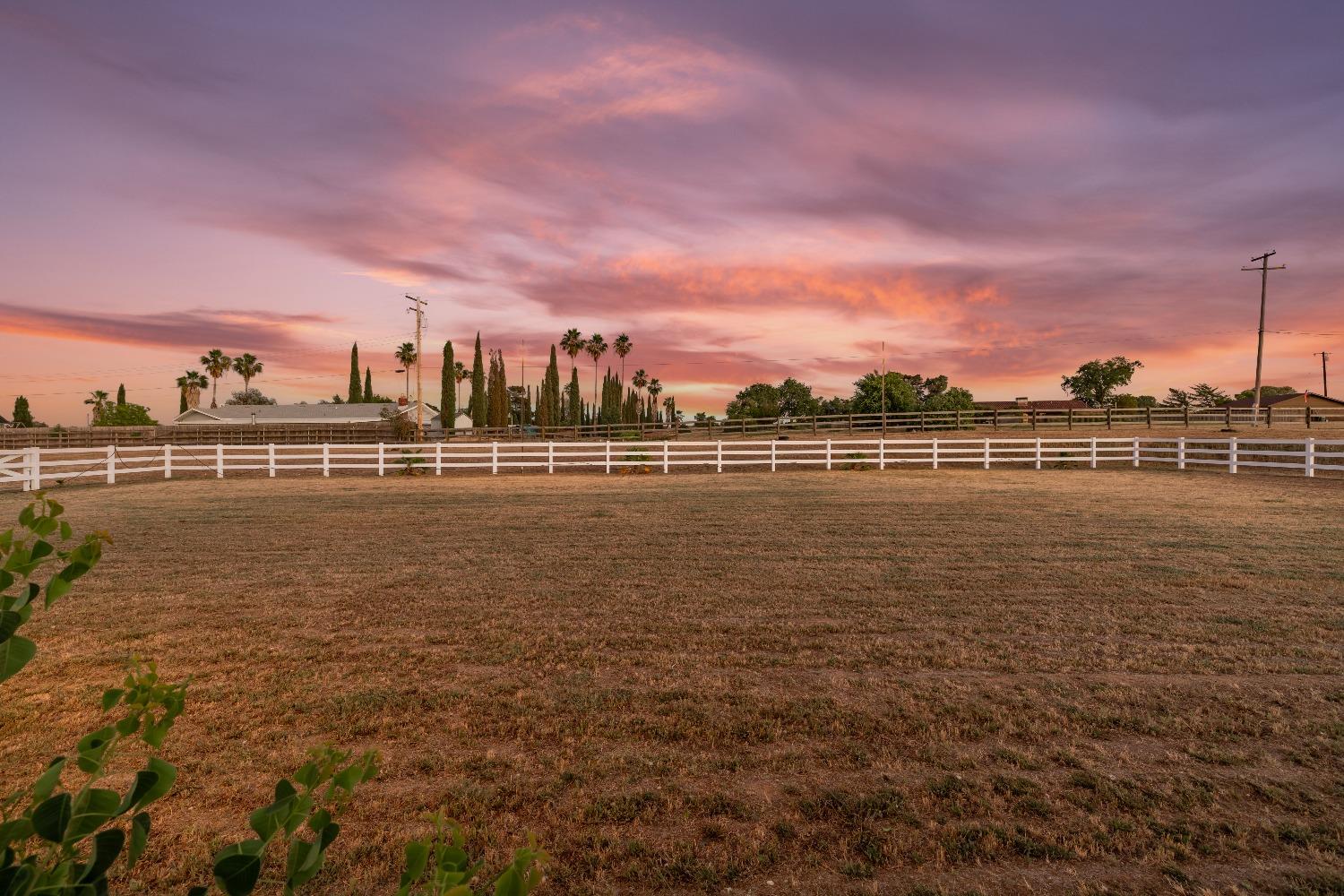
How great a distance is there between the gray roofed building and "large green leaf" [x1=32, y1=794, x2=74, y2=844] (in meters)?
72.3

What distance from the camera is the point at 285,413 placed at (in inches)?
2977

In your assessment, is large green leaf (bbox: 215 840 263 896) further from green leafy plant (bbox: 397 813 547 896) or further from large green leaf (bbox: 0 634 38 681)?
large green leaf (bbox: 0 634 38 681)

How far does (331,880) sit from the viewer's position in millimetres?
3010

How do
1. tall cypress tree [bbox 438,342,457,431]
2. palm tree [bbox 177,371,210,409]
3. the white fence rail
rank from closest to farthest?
the white fence rail < tall cypress tree [bbox 438,342,457,431] < palm tree [bbox 177,371,210,409]

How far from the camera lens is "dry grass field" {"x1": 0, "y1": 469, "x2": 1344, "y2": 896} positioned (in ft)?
10.5

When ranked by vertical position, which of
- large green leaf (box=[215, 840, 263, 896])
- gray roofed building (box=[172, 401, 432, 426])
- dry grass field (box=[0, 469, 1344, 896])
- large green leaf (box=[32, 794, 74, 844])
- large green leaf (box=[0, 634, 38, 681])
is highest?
gray roofed building (box=[172, 401, 432, 426])

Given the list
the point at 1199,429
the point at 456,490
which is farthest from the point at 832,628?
the point at 1199,429

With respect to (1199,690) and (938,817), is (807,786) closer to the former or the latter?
(938,817)

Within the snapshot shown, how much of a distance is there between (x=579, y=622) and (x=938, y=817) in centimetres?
376

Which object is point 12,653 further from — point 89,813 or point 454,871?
point 454,871

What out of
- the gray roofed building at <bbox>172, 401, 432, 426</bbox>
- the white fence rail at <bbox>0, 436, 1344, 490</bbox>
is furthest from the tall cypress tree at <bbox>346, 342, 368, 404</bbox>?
the white fence rail at <bbox>0, 436, 1344, 490</bbox>

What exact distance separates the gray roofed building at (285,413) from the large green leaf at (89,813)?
72300mm

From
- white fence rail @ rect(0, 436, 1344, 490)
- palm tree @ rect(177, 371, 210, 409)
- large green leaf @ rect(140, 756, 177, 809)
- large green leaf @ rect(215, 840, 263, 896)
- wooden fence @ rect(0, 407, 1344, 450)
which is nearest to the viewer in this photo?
large green leaf @ rect(215, 840, 263, 896)

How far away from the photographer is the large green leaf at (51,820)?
1167 millimetres
